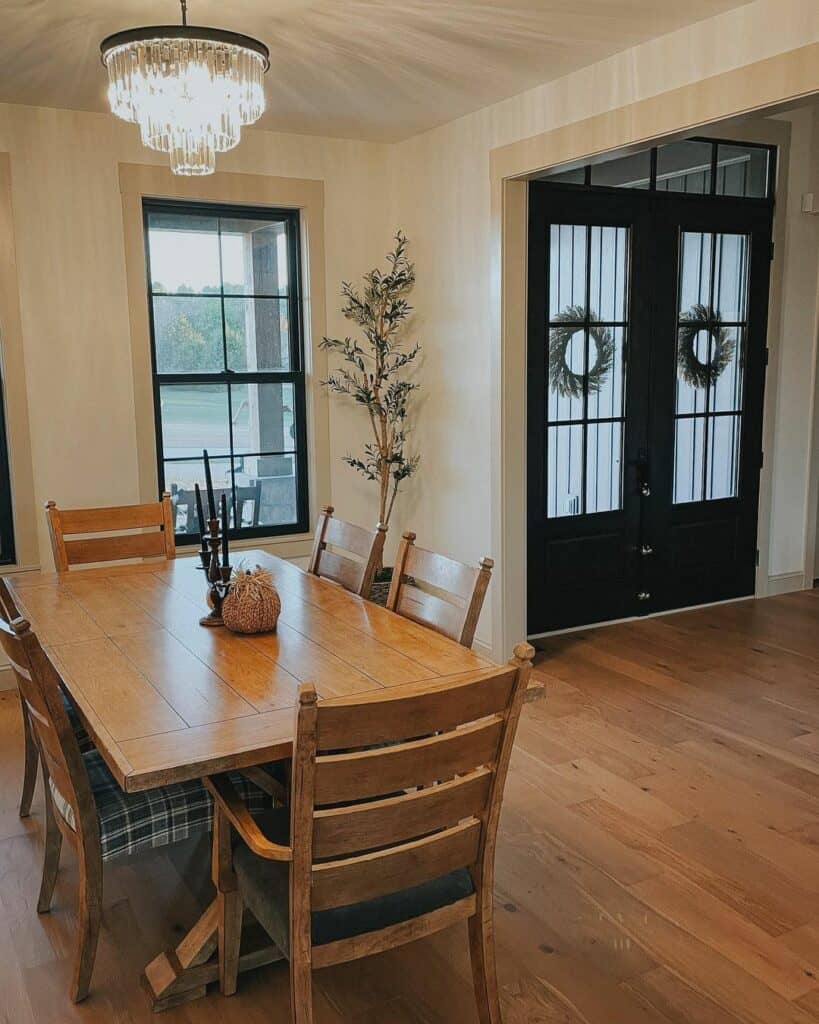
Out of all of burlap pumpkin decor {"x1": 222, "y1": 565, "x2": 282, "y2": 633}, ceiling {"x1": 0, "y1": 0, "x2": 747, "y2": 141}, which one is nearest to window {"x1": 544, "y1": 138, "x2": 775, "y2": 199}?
ceiling {"x1": 0, "y1": 0, "x2": 747, "y2": 141}

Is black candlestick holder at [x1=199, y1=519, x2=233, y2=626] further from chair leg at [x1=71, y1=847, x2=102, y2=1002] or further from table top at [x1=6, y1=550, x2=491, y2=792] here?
chair leg at [x1=71, y1=847, x2=102, y2=1002]

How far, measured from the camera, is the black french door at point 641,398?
191 inches

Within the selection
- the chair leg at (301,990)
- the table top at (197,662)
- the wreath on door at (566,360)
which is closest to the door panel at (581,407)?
the wreath on door at (566,360)

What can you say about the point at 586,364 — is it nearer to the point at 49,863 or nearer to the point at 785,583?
the point at 785,583

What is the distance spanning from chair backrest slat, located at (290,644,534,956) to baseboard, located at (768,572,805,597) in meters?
4.44

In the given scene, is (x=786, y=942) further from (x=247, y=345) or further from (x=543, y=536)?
(x=247, y=345)

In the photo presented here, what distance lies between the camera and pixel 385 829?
177 cm

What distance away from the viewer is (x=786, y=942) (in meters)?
2.47

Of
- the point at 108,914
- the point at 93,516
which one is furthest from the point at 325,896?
the point at 93,516

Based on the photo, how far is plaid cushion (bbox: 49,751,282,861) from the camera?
2.22m

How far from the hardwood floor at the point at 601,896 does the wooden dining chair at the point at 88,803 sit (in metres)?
0.28

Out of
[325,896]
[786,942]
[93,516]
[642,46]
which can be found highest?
[642,46]

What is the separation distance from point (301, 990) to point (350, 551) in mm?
1722

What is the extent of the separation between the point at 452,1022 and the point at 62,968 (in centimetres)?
99
